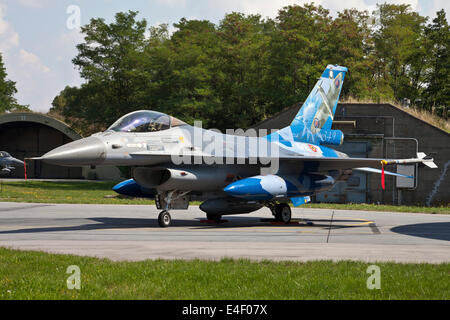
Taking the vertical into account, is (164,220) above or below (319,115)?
below

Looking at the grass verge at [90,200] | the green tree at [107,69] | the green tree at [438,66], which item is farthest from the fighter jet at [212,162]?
the green tree at [438,66]

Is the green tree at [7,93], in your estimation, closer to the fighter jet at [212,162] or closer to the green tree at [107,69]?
the green tree at [107,69]

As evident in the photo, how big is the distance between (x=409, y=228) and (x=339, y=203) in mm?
14728

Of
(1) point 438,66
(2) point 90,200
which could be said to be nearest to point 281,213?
(2) point 90,200

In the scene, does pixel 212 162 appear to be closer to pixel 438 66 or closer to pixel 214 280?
pixel 214 280

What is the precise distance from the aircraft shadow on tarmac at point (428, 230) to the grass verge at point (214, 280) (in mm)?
5557

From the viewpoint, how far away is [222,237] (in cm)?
1337

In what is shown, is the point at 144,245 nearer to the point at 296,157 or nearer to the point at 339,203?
the point at 296,157

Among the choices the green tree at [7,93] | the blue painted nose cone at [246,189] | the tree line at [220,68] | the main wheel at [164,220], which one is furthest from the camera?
the green tree at [7,93]

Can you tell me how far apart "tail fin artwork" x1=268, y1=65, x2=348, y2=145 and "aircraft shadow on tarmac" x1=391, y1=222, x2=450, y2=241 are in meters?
4.95

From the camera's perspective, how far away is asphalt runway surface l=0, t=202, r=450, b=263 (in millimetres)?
10492

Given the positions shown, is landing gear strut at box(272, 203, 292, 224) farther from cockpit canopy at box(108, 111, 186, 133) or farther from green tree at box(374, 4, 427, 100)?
green tree at box(374, 4, 427, 100)

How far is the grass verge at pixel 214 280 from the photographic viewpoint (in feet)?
22.4

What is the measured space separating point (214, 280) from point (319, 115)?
44.9 feet
